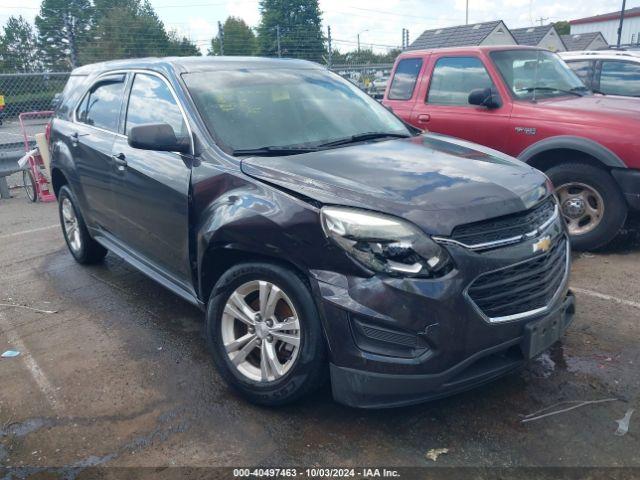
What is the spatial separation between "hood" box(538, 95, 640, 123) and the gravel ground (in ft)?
5.42

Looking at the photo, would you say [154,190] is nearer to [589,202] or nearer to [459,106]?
[459,106]

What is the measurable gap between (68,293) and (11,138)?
1126cm

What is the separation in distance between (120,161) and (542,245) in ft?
9.81

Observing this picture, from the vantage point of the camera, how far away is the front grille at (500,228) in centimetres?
269

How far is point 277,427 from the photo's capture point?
303cm

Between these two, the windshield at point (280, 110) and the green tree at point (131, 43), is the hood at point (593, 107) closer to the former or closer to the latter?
the windshield at point (280, 110)

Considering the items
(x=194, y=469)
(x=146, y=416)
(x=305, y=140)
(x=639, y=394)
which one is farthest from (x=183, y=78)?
(x=639, y=394)

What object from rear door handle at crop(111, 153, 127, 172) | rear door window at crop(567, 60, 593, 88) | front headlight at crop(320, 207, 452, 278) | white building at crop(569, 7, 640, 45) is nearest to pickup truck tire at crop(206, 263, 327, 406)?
front headlight at crop(320, 207, 452, 278)

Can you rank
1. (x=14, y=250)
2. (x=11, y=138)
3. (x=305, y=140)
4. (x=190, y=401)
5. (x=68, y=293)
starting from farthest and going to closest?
1. (x=11, y=138)
2. (x=14, y=250)
3. (x=68, y=293)
4. (x=305, y=140)
5. (x=190, y=401)

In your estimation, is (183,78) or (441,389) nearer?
(441,389)

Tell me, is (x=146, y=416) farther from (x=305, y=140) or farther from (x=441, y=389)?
(x=305, y=140)

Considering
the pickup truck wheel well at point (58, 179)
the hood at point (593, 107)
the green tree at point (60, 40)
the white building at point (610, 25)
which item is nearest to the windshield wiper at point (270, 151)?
the pickup truck wheel well at point (58, 179)

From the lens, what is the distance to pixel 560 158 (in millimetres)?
5605

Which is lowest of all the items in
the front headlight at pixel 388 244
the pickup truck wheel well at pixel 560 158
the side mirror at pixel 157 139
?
the pickup truck wheel well at pixel 560 158
